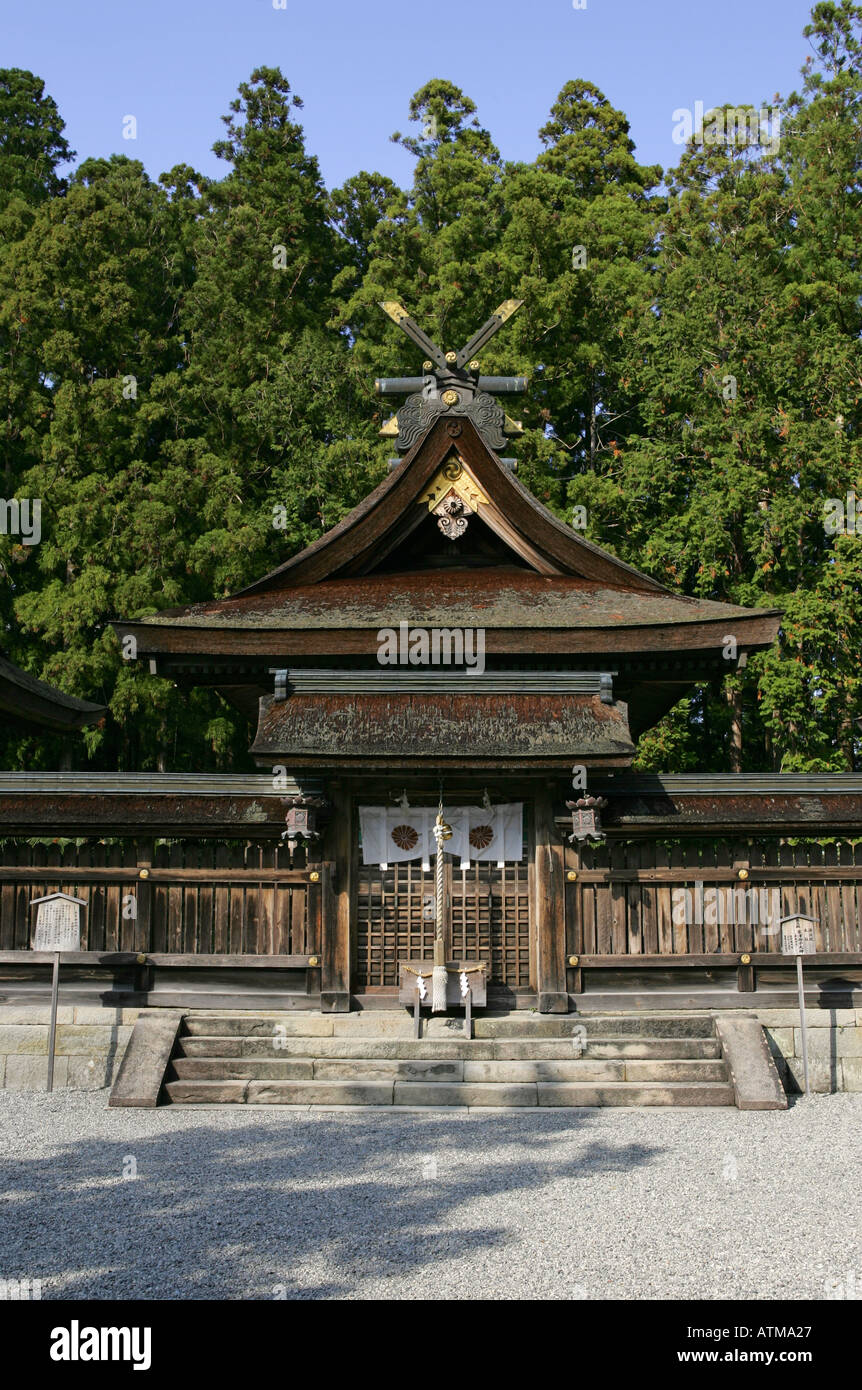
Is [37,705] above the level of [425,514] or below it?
below

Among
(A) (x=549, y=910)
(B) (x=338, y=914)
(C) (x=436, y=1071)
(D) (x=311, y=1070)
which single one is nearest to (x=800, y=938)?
(A) (x=549, y=910)

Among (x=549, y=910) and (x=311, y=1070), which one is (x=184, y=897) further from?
(x=549, y=910)

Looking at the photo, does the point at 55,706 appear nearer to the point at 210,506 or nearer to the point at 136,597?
the point at 136,597

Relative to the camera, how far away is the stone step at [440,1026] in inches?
484

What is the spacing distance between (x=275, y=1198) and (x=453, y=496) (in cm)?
988

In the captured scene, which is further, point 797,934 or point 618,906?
point 618,906

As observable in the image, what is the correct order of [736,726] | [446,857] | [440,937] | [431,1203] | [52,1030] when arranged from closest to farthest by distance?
[431,1203], [52,1030], [440,937], [446,857], [736,726]

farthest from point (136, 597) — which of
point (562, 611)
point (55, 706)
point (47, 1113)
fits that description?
point (47, 1113)

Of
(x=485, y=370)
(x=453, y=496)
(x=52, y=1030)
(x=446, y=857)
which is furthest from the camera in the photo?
(x=485, y=370)

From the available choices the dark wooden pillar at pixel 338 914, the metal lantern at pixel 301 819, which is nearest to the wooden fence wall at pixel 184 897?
the dark wooden pillar at pixel 338 914

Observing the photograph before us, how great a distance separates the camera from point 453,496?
15.7 meters

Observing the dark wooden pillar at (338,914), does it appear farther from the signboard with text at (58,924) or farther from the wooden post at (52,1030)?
the wooden post at (52,1030)

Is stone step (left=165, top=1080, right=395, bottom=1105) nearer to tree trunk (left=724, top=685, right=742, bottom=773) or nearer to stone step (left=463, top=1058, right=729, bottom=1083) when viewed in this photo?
stone step (left=463, top=1058, right=729, bottom=1083)

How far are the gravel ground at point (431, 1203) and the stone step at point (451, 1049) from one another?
2.97 feet
